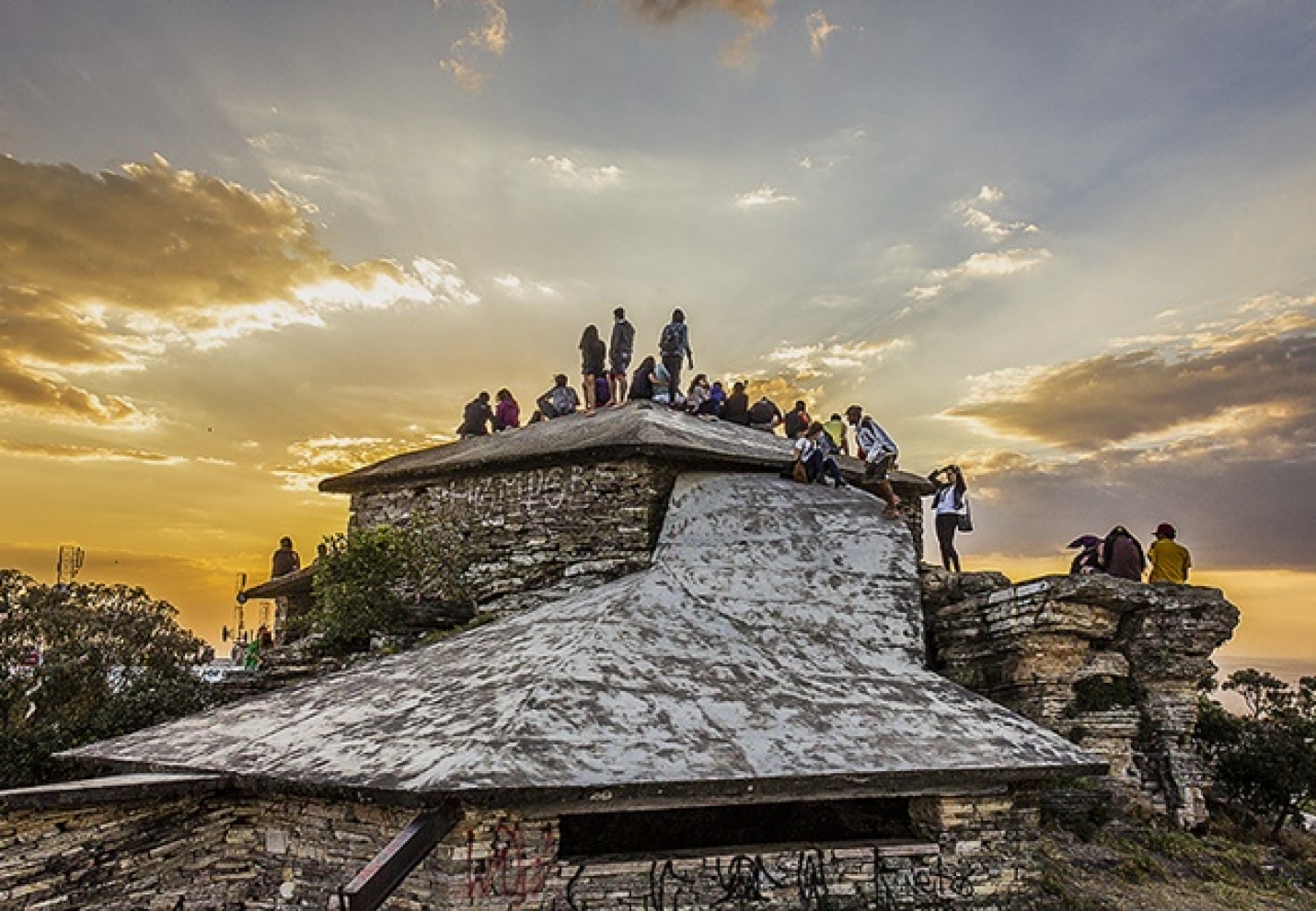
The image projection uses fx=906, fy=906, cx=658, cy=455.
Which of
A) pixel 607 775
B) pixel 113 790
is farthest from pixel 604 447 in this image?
pixel 113 790

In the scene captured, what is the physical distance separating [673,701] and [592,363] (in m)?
9.94

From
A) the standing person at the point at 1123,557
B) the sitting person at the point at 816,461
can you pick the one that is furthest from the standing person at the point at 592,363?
the standing person at the point at 1123,557

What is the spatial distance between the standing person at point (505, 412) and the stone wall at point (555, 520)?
12.3 feet

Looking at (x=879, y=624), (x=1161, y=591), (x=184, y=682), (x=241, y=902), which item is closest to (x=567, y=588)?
(x=879, y=624)

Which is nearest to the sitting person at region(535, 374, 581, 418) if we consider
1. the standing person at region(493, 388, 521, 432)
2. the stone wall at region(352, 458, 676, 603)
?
the standing person at region(493, 388, 521, 432)

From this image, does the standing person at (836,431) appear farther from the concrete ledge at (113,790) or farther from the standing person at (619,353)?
the concrete ledge at (113,790)

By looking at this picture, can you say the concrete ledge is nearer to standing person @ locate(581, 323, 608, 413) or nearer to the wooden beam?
the wooden beam

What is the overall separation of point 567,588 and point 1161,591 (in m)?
7.64

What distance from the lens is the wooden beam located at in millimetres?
5941

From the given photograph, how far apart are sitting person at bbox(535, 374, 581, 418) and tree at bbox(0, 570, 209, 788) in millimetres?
7336

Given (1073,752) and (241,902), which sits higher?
(1073,752)

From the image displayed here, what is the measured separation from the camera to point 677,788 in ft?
22.6

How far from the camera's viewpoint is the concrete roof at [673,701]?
7.04 meters

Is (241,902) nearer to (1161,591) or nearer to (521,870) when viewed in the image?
(521,870)
